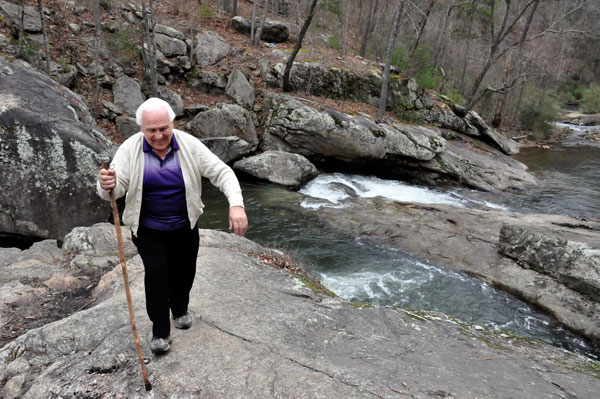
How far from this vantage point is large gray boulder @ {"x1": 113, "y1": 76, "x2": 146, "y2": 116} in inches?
542

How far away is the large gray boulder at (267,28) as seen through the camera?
68.6 ft

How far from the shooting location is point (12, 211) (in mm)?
6438

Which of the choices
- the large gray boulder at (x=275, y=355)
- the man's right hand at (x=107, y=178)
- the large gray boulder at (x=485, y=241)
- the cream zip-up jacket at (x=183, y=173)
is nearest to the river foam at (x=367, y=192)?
the large gray boulder at (x=485, y=241)

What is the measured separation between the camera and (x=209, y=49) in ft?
57.5

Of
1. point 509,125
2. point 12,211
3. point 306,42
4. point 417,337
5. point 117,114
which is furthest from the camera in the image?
point 509,125

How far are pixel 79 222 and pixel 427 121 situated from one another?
17.7 metres

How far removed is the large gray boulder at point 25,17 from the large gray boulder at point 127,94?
3229 mm

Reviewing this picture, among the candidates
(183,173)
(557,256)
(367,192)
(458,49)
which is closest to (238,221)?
(183,173)

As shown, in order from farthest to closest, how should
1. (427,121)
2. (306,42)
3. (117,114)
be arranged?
(306,42) → (427,121) → (117,114)

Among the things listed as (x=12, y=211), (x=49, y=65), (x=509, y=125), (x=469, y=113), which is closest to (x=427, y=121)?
(x=469, y=113)

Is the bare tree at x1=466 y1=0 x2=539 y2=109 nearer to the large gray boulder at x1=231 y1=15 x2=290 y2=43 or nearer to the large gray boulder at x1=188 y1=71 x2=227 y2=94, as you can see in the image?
the large gray boulder at x1=231 y1=15 x2=290 y2=43

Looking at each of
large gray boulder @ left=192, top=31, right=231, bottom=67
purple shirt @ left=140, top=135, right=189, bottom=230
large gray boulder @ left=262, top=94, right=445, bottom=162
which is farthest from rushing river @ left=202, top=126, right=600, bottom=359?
large gray boulder @ left=192, top=31, right=231, bottom=67

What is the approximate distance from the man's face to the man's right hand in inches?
13.3

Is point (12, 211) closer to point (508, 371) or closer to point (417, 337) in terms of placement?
point (417, 337)
